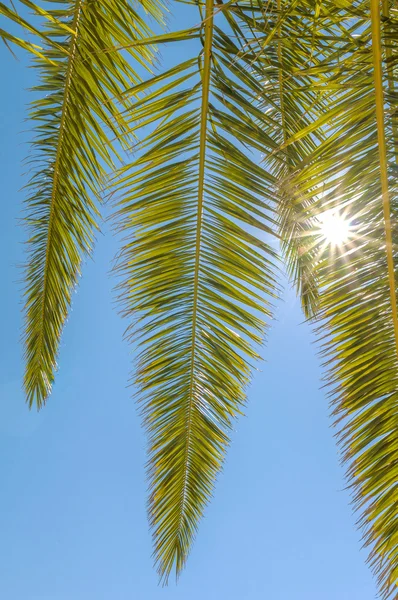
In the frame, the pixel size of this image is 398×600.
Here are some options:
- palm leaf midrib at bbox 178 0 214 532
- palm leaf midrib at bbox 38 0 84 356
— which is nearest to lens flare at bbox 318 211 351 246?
palm leaf midrib at bbox 178 0 214 532

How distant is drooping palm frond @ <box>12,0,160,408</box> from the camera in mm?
2512

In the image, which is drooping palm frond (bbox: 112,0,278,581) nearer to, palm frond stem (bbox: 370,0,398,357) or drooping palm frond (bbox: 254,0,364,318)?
drooping palm frond (bbox: 254,0,364,318)

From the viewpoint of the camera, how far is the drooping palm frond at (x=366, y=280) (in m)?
1.91

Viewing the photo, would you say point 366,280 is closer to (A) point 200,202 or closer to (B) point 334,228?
(B) point 334,228

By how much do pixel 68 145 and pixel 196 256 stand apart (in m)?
0.87

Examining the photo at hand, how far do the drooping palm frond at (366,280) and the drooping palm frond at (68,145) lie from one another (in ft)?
2.97

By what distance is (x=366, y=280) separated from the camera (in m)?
2.05

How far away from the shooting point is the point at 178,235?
274cm

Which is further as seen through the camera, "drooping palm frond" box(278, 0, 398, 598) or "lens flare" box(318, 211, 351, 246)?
"lens flare" box(318, 211, 351, 246)

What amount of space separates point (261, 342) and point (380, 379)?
95 cm

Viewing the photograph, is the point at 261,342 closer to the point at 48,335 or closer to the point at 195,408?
the point at 195,408

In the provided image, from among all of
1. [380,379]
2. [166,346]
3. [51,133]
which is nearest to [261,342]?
[166,346]

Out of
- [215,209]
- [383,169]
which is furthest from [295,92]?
[383,169]

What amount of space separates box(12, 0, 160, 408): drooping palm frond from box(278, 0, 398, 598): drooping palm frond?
2.97ft
